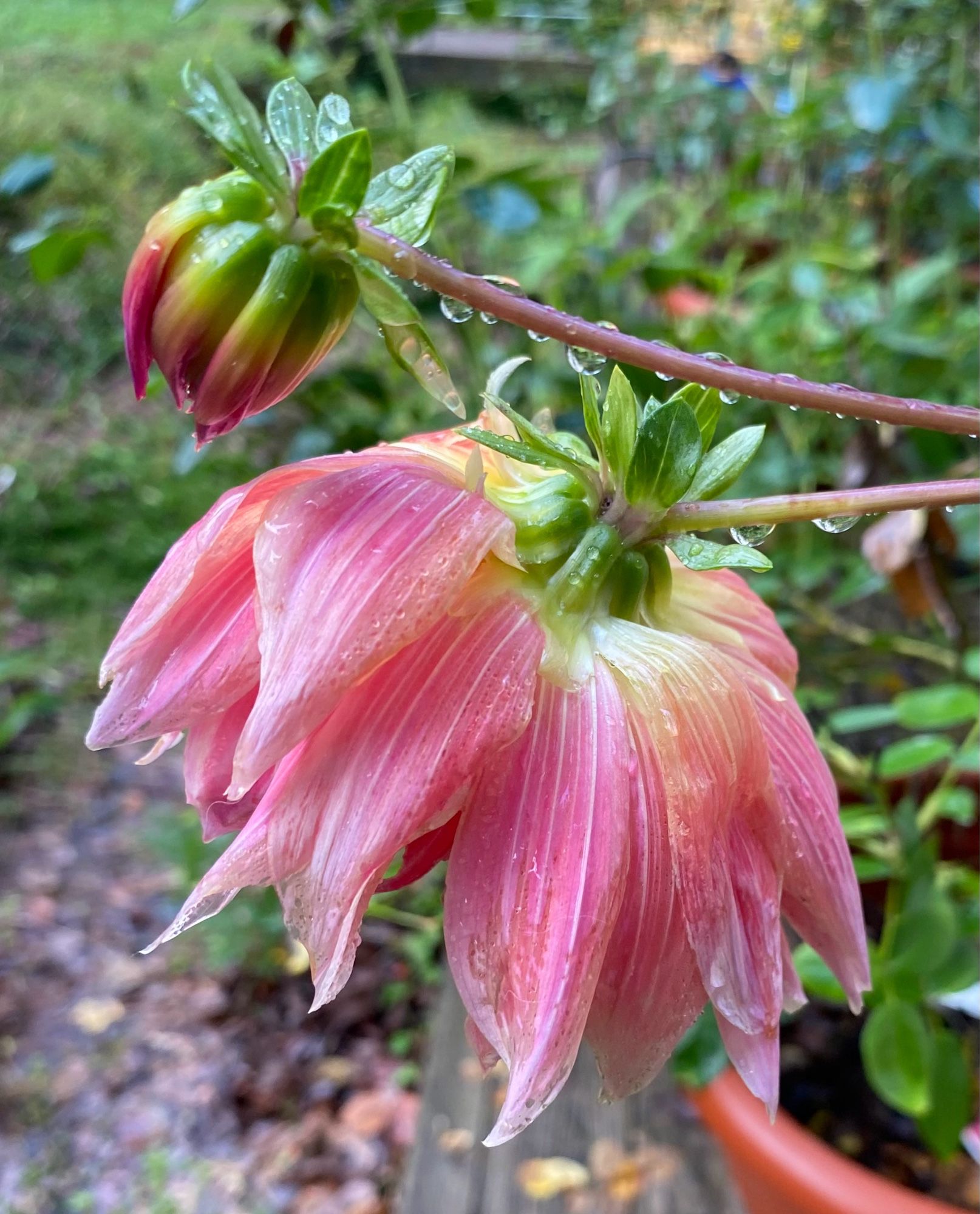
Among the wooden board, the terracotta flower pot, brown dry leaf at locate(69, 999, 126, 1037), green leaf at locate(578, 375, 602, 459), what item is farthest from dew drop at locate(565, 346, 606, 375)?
brown dry leaf at locate(69, 999, 126, 1037)

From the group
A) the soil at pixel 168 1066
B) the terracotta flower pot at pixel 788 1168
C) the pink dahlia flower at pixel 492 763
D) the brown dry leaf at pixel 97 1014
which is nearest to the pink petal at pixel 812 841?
the pink dahlia flower at pixel 492 763

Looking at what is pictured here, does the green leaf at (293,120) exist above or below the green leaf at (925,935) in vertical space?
above

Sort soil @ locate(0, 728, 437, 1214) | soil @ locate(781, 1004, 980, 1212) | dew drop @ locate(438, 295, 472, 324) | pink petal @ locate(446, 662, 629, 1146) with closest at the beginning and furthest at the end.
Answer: pink petal @ locate(446, 662, 629, 1146)
dew drop @ locate(438, 295, 472, 324)
soil @ locate(781, 1004, 980, 1212)
soil @ locate(0, 728, 437, 1214)

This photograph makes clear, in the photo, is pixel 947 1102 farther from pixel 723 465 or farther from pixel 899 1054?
pixel 723 465

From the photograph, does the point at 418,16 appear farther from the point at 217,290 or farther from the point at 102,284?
the point at 102,284

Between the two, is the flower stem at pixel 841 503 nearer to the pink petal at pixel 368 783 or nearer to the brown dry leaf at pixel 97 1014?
the pink petal at pixel 368 783

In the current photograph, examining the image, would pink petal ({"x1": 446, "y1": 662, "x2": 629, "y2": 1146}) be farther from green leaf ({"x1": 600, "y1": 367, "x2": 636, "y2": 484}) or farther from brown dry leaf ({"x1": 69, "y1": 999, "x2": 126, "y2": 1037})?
brown dry leaf ({"x1": 69, "y1": 999, "x2": 126, "y2": 1037})
